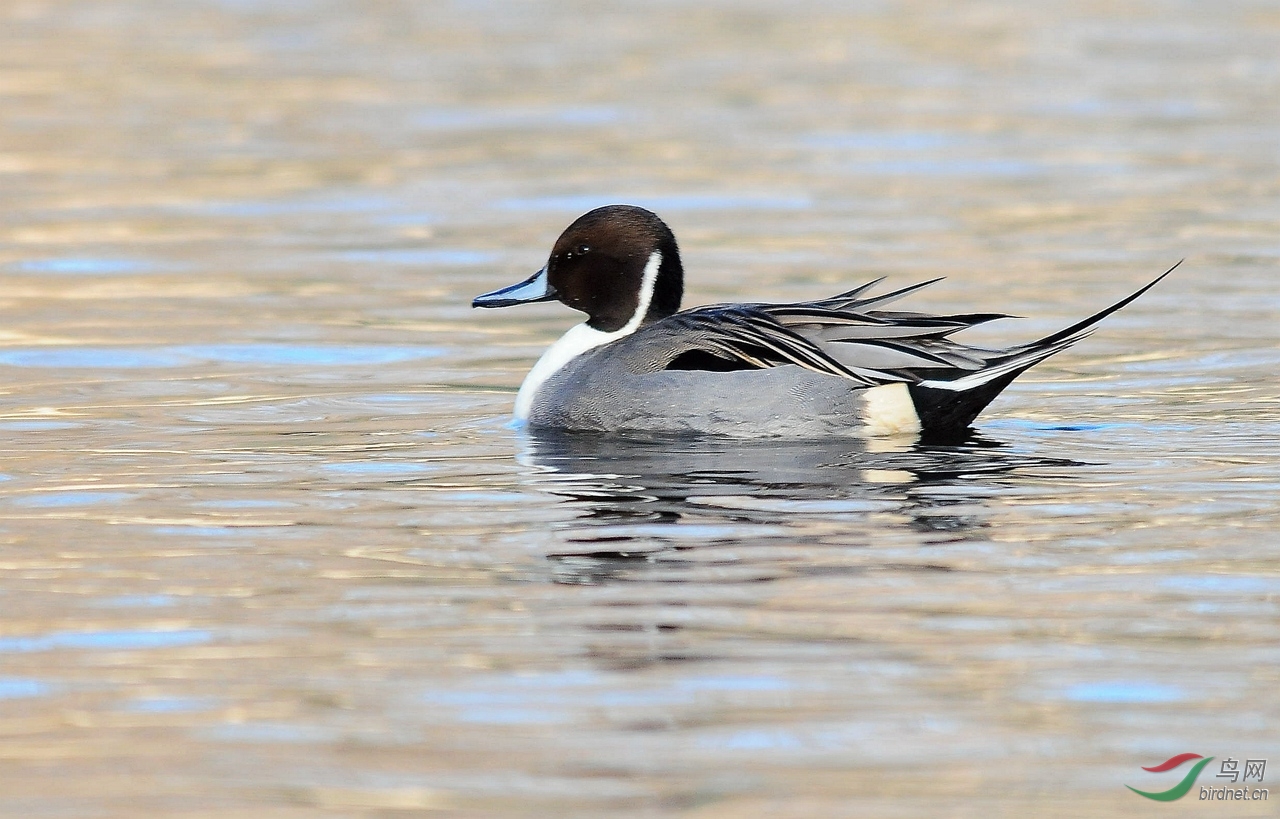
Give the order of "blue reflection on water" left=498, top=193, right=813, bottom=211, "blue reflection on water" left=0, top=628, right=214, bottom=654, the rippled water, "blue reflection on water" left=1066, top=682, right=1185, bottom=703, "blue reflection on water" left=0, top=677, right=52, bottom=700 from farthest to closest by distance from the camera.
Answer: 1. "blue reflection on water" left=498, top=193, right=813, bottom=211
2. "blue reflection on water" left=0, top=628, right=214, bottom=654
3. "blue reflection on water" left=0, top=677, right=52, bottom=700
4. "blue reflection on water" left=1066, top=682, right=1185, bottom=703
5. the rippled water

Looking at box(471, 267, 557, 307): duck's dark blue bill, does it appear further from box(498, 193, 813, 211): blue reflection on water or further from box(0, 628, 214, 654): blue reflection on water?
box(498, 193, 813, 211): blue reflection on water

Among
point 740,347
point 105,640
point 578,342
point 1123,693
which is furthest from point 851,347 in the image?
point 105,640

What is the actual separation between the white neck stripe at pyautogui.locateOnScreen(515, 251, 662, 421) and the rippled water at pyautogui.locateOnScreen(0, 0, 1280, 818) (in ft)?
0.75

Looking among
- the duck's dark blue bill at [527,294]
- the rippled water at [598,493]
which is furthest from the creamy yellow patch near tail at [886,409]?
the duck's dark blue bill at [527,294]

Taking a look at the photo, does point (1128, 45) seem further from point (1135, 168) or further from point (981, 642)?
point (981, 642)

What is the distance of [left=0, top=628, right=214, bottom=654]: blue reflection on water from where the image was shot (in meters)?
5.14

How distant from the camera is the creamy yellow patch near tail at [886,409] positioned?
766 centimetres

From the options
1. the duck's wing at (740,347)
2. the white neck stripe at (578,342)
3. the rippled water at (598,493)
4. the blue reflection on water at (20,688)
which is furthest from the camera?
the white neck stripe at (578,342)

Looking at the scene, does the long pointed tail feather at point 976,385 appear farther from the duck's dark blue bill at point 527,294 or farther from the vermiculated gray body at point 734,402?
the duck's dark blue bill at point 527,294

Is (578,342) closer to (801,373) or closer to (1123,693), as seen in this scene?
(801,373)

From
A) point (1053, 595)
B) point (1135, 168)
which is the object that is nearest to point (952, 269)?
point (1135, 168)

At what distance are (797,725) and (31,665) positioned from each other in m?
1.82

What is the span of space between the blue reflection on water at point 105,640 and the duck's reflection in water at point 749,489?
3.36 feet

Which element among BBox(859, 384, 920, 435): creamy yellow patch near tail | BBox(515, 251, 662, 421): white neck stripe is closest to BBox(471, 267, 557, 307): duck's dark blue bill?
BBox(515, 251, 662, 421): white neck stripe
